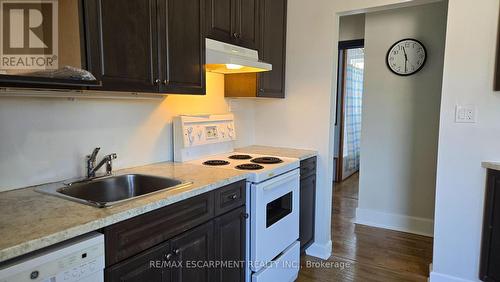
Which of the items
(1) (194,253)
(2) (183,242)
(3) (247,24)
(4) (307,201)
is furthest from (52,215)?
(4) (307,201)

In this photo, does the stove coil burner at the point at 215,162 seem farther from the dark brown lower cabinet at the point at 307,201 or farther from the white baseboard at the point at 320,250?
the white baseboard at the point at 320,250

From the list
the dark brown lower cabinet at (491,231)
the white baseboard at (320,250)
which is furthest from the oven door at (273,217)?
the dark brown lower cabinet at (491,231)

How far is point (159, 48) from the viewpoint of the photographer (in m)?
1.74

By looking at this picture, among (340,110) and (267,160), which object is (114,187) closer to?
(267,160)

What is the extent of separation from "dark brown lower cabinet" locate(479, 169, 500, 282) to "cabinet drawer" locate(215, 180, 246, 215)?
162 centimetres

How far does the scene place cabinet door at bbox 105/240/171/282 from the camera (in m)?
1.23

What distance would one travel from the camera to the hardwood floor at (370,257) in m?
2.52

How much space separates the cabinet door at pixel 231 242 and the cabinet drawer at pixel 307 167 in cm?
82

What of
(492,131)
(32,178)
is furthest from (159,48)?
(492,131)

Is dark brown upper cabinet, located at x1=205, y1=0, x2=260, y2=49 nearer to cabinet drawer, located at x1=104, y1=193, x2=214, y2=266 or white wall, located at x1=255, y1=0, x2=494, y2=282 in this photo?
white wall, located at x1=255, y1=0, x2=494, y2=282

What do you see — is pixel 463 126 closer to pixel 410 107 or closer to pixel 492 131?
pixel 492 131

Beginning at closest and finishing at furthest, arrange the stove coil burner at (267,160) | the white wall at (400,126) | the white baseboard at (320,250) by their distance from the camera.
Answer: the stove coil burner at (267,160) < the white baseboard at (320,250) < the white wall at (400,126)

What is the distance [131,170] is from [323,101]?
1.66 metres

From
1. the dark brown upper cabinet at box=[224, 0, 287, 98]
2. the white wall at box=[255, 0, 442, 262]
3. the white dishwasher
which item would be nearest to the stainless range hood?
the dark brown upper cabinet at box=[224, 0, 287, 98]
